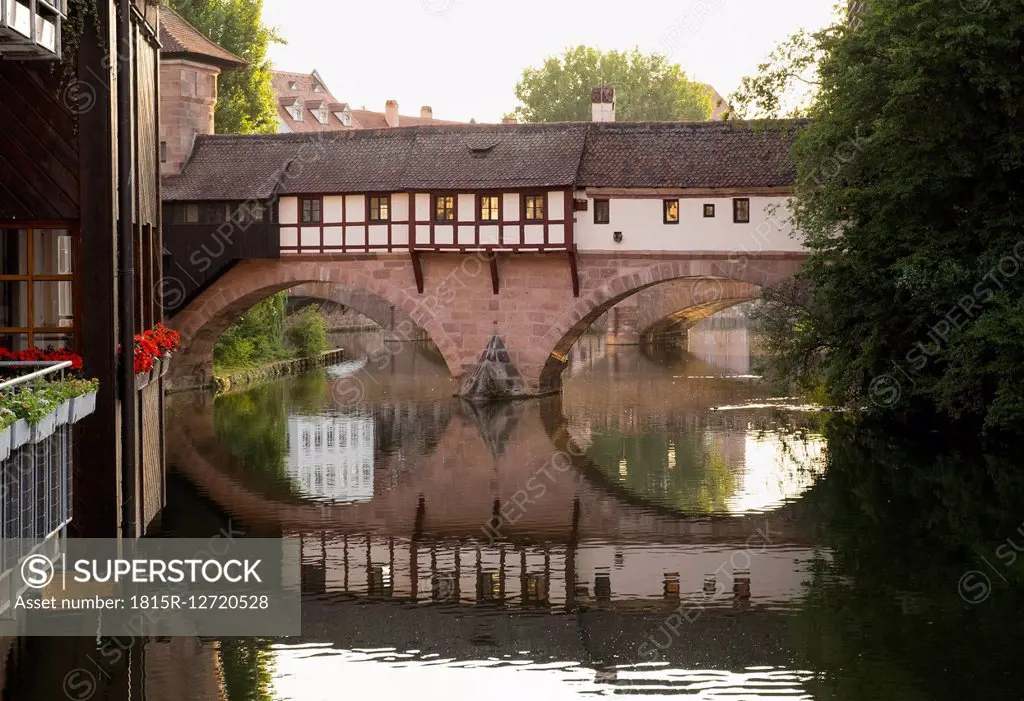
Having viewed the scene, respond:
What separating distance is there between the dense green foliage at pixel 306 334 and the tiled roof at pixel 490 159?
29.4 ft

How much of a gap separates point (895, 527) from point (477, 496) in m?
5.15

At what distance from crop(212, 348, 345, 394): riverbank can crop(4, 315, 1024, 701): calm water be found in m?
4.91

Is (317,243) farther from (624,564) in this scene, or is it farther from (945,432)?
(624,564)

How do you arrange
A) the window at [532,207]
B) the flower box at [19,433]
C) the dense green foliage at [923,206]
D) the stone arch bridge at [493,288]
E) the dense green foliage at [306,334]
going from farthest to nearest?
the dense green foliage at [306,334] → the window at [532,207] → the stone arch bridge at [493,288] → the dense green foliage at [923,206] → the flower box at [19,433]

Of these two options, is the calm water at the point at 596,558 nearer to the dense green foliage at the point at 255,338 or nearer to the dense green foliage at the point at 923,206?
the dense green foliage at the point at 923,206

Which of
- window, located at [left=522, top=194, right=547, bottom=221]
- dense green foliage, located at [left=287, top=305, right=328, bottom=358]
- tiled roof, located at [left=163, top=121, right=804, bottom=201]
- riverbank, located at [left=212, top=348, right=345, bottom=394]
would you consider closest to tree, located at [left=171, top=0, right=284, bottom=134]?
dense green foliage, located at [left=287, top=305, right=328, bottom=358]

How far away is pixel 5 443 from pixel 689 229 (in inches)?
830

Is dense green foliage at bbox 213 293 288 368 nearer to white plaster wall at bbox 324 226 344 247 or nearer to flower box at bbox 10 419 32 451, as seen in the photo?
white plaster wall at bbox 324 226 344 247

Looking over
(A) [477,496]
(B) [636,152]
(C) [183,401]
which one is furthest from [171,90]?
(A) [477,496]

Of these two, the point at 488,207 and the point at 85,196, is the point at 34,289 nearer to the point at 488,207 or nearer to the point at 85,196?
the point at 85,196

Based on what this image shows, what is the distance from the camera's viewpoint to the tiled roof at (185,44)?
3017 cm

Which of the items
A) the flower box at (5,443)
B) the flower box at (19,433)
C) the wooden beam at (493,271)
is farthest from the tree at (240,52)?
the flower box at (5,443)

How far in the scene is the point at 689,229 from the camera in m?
28.0

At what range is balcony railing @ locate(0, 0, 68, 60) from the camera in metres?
9.34
